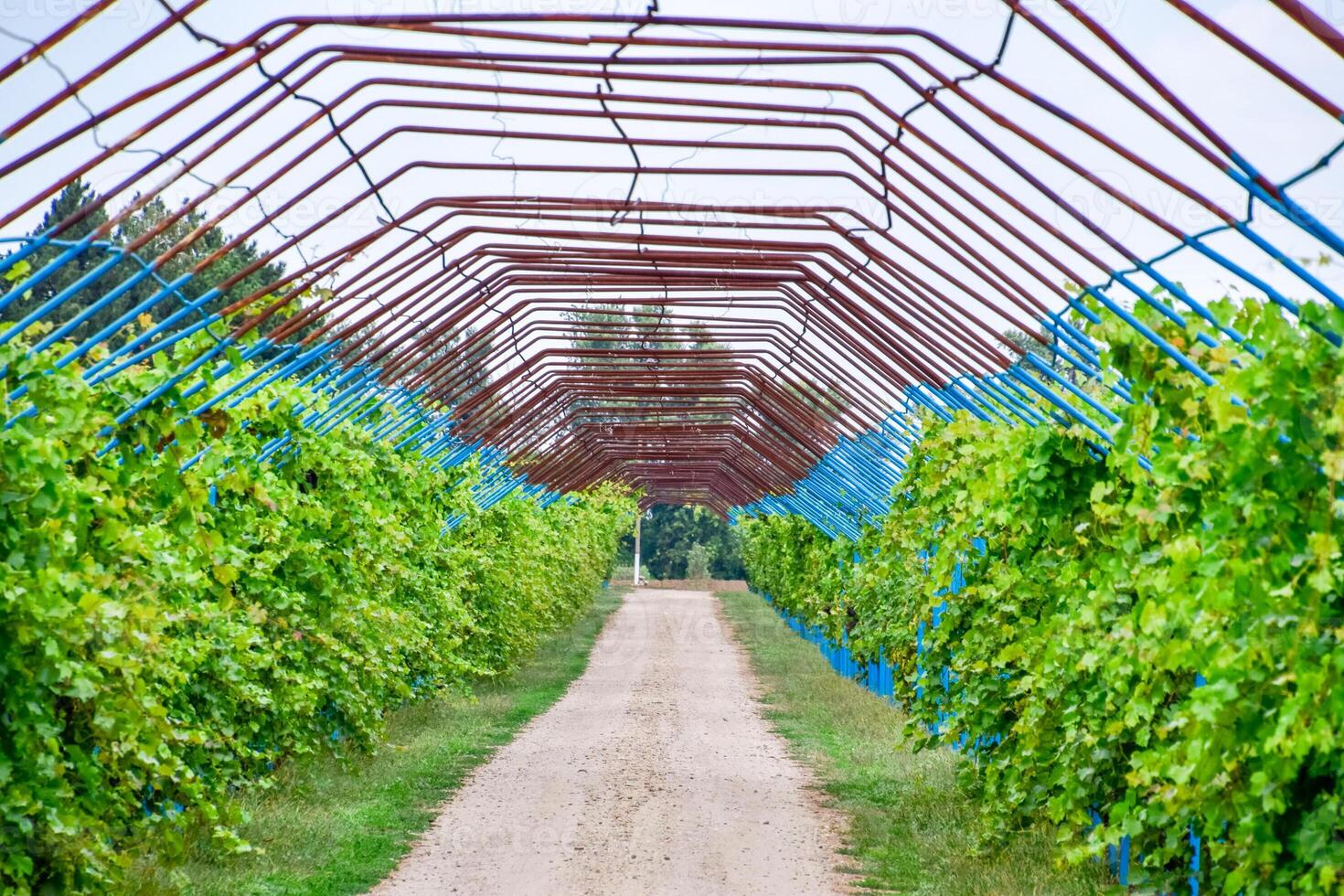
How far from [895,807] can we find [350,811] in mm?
3208

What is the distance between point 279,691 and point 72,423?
3.56m

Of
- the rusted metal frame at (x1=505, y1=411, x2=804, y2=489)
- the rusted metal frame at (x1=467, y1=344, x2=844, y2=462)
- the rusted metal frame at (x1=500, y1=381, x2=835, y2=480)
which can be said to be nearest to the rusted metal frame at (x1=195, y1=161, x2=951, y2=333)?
the rusted metal frame at (x1=467, y1=344, x2=844, y2=462)

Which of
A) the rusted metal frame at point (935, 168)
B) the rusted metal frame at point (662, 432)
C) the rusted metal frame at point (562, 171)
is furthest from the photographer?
the rusted metal frame at point (662, 432)

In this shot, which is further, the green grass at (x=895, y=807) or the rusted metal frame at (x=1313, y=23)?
the green grass at (x=895, y=807)

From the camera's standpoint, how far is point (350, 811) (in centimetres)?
813

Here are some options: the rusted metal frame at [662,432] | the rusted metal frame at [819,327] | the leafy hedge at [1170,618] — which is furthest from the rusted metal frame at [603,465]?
the leafy hedge at [1170,618]

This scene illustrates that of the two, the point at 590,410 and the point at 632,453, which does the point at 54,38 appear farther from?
the point at 632,453

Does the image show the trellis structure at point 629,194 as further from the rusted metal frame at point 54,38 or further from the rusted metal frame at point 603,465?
the rusted metal frame at point 603,465

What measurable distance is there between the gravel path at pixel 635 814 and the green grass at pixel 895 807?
22cm

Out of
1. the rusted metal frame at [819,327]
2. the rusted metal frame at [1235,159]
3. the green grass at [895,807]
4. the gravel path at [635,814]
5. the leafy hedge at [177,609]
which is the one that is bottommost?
the gravel path at [635,814]

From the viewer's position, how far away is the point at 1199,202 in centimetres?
424

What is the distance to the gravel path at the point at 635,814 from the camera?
6902mm

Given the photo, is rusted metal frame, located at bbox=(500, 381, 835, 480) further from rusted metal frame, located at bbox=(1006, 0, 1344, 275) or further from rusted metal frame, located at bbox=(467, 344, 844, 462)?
rusted metal frame, located at bbox=(1006, 0, 1344, 275)

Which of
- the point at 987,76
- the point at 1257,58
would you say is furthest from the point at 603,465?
the point at 1257,58
